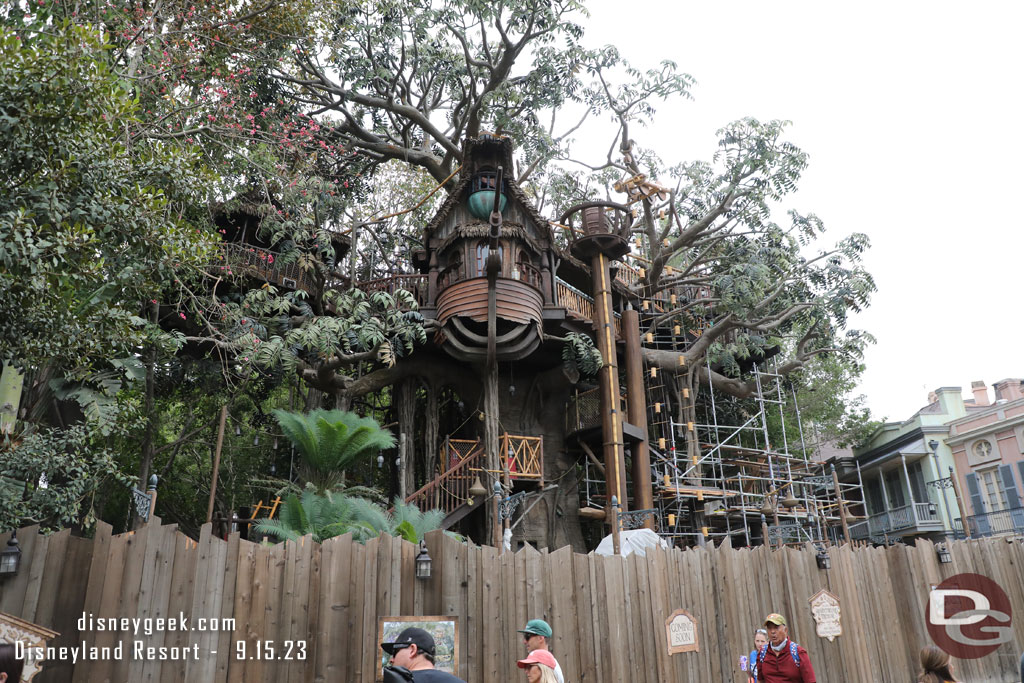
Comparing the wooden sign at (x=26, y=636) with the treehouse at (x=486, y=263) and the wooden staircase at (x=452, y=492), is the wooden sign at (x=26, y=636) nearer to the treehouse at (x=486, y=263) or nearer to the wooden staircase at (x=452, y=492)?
the wooden staircase at (x=452, y=492)

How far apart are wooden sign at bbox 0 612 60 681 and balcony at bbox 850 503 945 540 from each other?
2747cm

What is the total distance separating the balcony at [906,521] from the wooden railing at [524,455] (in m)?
16.2

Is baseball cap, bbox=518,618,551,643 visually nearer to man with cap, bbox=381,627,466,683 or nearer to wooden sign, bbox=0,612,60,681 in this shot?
man with cap, bbox=381,627,466,683

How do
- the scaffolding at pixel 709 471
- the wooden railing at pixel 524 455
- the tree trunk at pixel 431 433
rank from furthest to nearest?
the scaffolding at pixel 709 471 < the tree trunk at pixel 431 433 < the wooden railing at pixel 524 455

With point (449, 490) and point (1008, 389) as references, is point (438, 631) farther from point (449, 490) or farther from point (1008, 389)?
point (1008, 389)

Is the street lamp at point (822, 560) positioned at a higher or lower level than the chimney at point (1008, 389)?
lower

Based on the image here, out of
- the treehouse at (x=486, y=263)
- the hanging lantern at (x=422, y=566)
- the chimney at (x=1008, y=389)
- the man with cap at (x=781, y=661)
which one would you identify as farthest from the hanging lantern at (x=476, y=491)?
the chimney at (x=1008, y=389)

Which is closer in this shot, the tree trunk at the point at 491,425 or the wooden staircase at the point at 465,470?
the wooden staircase at the point at 465,470

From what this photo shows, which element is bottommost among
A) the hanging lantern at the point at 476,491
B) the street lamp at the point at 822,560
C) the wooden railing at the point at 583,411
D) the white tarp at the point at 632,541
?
the street lamp at the point at 822,560

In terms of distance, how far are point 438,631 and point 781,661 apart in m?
3.00

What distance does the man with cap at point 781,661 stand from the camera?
5375 millimetres

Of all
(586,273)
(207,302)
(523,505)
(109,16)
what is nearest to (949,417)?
(586,273)

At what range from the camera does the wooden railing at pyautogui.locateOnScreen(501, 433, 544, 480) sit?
16.4 meters
